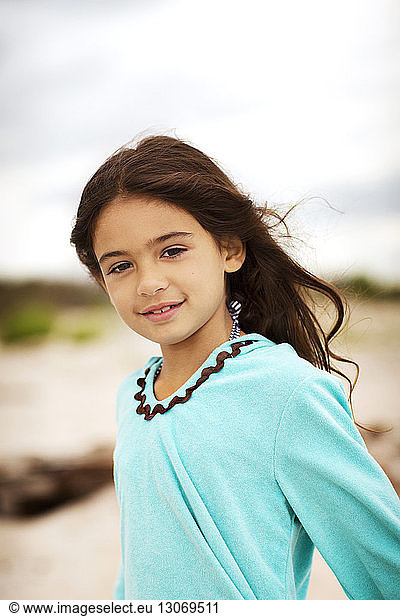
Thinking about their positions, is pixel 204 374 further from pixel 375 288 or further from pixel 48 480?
pixel 48 480

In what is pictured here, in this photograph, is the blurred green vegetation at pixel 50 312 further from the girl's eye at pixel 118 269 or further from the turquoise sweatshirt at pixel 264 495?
the turquoise sweatshirt at pixel 264 495

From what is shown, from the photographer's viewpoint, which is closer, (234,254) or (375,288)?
(234,254)

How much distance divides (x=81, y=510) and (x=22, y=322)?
0.58m

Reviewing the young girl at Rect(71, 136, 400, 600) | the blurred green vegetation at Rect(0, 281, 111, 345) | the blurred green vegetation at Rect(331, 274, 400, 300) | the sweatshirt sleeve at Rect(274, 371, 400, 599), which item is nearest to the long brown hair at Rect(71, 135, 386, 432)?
the young girl at Rect(71, 136, 400, 600)

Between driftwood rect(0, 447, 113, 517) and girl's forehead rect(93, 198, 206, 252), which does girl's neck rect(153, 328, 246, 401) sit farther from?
driftwood rect(0, 447, 113, 517)

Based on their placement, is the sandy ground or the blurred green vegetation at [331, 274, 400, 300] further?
the sandy ground

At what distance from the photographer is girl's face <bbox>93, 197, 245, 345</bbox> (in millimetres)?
773

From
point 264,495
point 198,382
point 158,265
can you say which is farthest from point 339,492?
point 158,265

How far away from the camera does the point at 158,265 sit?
0.78m

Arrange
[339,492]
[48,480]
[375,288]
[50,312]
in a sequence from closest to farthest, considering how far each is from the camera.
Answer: [339,492]
[375,288]
[50,312]
[48,480]

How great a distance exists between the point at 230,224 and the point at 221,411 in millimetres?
234

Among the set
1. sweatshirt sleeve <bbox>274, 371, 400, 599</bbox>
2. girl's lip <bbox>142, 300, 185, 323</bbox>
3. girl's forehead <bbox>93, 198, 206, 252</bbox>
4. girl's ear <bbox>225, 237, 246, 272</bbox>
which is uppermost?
girl's forehead <bbox>93, 198, 206, 252</bbox>

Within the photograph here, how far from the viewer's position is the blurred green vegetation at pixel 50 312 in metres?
1.87
